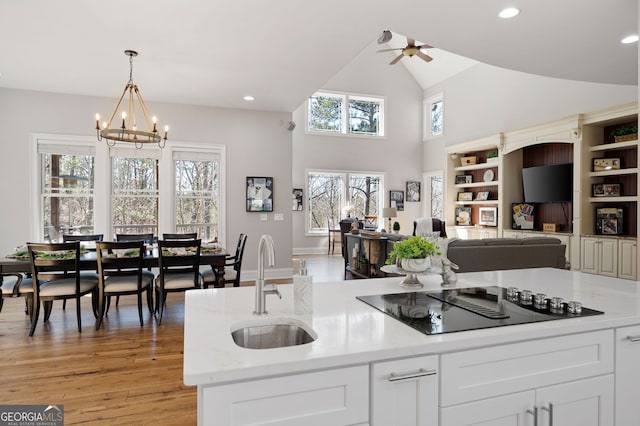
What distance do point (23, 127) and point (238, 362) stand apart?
6057 millimetres

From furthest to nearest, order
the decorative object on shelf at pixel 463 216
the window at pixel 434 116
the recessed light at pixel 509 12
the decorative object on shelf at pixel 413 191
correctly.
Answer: the decorative object on shelf at pixel 413 191 → the window at pixel 434 116 → the decorative object on shelf at pixel 463 216 → the recessed light at pixel 509 12

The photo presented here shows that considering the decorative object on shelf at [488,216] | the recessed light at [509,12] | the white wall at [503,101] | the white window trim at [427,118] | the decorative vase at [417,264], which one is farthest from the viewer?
the white window trim at [427,118]

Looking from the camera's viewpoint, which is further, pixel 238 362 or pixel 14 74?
pixel 14 74

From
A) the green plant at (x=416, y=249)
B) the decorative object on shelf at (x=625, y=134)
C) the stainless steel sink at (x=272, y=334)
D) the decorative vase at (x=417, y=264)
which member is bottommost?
the stainless steel sink at (x=272, y=334)

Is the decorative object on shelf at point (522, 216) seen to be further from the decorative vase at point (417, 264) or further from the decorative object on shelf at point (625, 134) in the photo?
the decorative vase at point (417, 264)

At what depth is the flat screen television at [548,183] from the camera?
682 cm

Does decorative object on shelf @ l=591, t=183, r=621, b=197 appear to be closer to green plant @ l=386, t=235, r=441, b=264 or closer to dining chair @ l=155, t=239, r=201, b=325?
green plant @ l=386, t=235, r=441, b=264

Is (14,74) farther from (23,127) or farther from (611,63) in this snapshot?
(611,63)

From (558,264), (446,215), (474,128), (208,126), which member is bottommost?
(558,264)

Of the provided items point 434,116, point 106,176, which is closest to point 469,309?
point 106,176

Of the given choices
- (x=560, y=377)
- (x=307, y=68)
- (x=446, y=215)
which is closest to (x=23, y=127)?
(x=307, y=68)

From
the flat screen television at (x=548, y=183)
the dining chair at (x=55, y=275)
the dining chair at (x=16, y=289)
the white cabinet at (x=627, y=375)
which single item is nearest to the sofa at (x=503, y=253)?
the flat screen television at (x=548, y=183)

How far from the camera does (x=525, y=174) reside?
7.72m

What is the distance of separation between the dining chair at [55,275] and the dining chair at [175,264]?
2.30 ft
